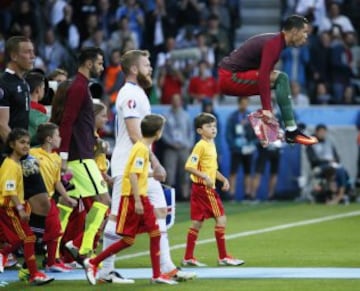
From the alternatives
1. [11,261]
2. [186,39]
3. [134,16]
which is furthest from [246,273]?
[134,16]

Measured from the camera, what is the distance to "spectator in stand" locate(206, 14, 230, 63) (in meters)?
27.9

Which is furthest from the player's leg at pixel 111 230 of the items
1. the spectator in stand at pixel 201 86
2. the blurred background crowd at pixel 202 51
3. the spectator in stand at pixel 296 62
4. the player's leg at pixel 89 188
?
the spectator in stand at pixel 296 62

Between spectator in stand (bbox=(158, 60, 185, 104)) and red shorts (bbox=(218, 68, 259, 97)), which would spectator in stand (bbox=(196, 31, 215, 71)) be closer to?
spectator in stand (bbox=(158, 60, 185, 104))

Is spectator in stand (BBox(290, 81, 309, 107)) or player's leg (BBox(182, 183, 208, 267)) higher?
spectator in stand (BBox(290, 81, 309, 107))

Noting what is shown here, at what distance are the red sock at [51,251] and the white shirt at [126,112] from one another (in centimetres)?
122

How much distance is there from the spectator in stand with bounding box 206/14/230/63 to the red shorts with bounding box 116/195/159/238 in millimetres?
15133

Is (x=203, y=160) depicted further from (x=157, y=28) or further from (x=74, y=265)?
(x=157, y=28)

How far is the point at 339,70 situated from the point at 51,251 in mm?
13734

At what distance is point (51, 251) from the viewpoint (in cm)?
1409

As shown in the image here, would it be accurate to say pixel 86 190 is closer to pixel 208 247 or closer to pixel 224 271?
pixel 224 271

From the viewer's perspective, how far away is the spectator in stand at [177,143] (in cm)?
2450

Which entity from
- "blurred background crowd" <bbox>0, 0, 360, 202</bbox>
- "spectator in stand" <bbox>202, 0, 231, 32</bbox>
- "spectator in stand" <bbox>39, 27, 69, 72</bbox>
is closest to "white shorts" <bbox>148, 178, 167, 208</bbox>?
"blurred background crowd" <bbox>0, 0, 360, 202</bbox>

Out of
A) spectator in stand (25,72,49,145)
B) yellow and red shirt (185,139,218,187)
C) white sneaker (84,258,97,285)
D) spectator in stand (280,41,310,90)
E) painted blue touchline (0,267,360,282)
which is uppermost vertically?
spectator in stand (280,41,310,90)

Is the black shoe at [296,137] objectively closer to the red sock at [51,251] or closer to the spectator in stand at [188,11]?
the red sock at [51,251]
